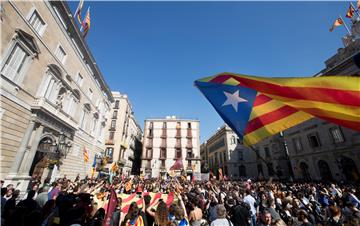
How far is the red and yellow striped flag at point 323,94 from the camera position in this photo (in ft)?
8.71

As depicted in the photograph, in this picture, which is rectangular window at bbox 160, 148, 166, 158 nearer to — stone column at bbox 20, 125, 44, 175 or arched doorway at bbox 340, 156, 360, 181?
stone column at bbox 20, 125, 44, 175

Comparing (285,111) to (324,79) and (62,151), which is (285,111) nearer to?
(324,79)

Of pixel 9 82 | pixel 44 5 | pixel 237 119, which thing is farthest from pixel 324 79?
pixel 44 5

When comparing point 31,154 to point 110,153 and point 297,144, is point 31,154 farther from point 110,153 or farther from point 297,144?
point 297,144

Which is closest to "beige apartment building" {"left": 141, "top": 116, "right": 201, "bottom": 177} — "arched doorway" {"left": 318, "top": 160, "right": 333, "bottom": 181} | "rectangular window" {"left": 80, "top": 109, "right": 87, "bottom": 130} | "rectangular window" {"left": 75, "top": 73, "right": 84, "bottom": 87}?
"rectangular window" {"left": 80, "top": 109, "right": 87, "bottom": 130}

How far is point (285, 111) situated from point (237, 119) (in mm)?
1225

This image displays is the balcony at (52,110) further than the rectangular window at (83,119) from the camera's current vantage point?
No

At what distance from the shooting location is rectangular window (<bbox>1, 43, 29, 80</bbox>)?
30.7 feet

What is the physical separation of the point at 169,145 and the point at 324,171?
3012 cm

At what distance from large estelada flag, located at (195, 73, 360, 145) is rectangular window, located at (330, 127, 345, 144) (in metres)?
22.7

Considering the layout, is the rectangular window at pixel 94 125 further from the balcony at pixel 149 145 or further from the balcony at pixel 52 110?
the balcony at pixel 149 145

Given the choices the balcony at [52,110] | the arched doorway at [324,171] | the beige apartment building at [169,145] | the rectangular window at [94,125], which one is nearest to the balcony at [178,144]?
the beige apartment building at [169,145]

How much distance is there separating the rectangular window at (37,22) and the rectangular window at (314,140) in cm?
3307

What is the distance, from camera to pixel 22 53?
34.1 feet
